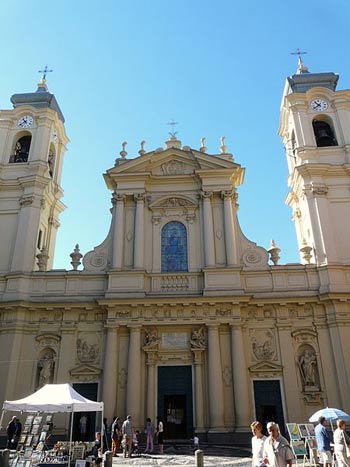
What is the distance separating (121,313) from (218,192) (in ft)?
24.6

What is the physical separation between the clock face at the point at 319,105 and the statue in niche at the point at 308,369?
43.9 ft

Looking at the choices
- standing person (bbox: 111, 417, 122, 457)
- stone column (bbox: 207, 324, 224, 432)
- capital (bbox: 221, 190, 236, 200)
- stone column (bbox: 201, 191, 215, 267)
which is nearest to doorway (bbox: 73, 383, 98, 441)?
standing person (bbox: 111, 417, 122, 457)

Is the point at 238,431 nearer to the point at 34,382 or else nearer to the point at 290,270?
the point at 290,270

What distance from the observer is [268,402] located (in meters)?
16.9

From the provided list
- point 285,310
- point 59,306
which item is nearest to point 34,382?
point 59,306

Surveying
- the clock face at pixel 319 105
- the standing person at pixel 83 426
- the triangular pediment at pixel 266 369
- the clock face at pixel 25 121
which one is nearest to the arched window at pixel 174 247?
Answer: the triangular pediment at pixel 266 369

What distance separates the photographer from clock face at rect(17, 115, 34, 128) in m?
24.1

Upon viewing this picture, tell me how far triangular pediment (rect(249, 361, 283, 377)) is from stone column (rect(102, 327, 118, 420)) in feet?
18.1

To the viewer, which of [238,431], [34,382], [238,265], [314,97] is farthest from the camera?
[314,97]

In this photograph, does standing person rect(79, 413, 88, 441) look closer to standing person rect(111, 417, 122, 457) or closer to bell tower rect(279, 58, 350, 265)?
standing person rect(111, 417, 122, 457)

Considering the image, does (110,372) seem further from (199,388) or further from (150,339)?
(199,388)

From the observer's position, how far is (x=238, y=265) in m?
18.9

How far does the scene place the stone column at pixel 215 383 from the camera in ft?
52.5

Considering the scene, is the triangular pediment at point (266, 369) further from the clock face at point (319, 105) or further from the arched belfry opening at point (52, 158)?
the arched belfry opening at point (52, 158)
